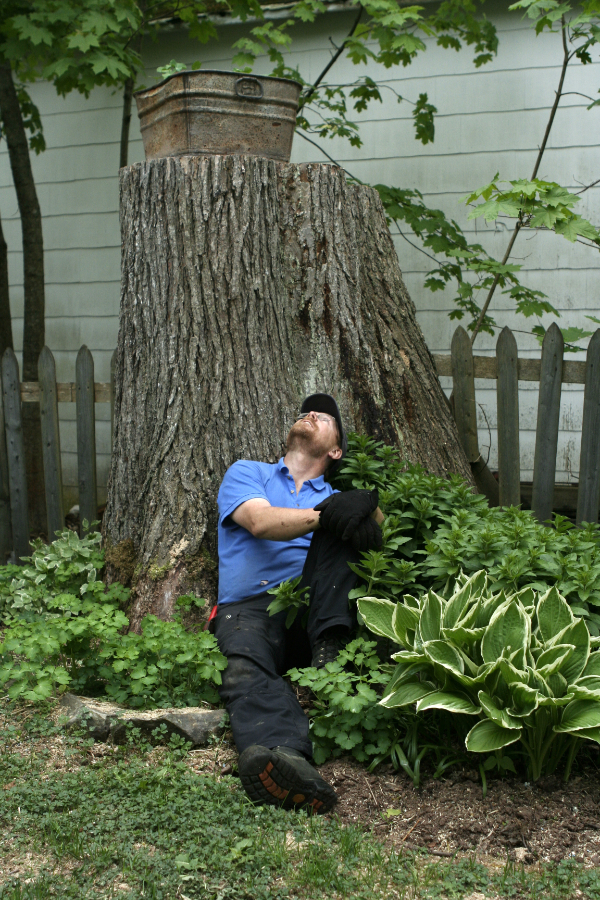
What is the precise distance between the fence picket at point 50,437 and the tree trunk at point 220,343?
127 centimetres

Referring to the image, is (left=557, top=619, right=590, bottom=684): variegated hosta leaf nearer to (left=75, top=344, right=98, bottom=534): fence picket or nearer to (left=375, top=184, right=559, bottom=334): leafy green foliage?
(left=375, top=184, right=559, bottom=334): leafy green foliage

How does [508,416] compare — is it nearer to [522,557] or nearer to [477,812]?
[522,557]

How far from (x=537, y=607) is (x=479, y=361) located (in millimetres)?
2243

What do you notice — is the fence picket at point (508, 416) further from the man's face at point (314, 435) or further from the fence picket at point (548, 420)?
the man's face at point (314, 435)


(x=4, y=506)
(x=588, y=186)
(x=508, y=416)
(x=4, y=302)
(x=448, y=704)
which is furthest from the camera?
(x=4, y=302)

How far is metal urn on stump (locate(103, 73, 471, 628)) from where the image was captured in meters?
3.71

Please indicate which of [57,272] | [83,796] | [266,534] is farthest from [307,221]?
[57,272]

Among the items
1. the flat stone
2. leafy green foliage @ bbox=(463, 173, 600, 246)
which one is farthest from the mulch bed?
leafy green foliage @ bbox=(463, 173, 600, 246)

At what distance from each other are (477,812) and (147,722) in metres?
1.24

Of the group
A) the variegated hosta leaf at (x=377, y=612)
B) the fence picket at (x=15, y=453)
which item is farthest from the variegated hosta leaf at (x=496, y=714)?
the fence picket at (x=15, y=453)

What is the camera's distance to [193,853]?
85.2 inches

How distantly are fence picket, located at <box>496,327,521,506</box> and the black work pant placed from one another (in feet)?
5.78

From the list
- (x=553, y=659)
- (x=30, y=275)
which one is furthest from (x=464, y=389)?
(x=30, y=275)

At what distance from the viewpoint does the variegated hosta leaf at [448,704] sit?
2430 mm
